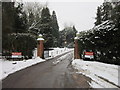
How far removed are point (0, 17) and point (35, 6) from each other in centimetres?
2776

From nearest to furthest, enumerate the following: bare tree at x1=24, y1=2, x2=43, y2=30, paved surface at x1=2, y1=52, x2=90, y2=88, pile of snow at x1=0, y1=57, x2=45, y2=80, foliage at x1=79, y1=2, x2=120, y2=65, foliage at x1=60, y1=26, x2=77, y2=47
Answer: paved surface at x1=2, y1=52, x2=90, y2=88
pile of snow at x1=0, y1=57, x2=45, y2=80
foliage at x1=79, y1=2, x2=120, y2=65
bare tree at x1=24, y1=2, x2=43, y2=30
foliage at x1=60, y1=26, x2=77, y2=47

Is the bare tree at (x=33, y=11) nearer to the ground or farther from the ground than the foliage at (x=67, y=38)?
farther from the ground

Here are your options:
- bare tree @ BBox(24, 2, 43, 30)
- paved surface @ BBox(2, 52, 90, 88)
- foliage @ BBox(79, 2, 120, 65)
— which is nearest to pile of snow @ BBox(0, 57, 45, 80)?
paved surface @ BBox(2, 52, 90, 88)

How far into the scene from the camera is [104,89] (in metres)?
8.55

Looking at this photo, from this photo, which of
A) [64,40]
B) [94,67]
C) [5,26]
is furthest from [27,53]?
[64,40]

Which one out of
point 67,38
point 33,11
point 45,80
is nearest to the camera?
point 45,80

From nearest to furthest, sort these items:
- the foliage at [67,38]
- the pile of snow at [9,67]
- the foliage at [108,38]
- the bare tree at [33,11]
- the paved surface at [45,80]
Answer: the paved surface at [45,80] < the pile of snow at [9,67] < the foliage at [108,38] < the bare tree at [33,11] < the foliage at [67,38]

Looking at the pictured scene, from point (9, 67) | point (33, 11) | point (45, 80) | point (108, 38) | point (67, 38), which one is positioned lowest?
point (45, 80)

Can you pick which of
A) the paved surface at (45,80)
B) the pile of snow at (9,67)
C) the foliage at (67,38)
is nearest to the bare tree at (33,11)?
the pile of snow at (9,67)

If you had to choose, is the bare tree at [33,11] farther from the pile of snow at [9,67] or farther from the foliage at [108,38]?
the foliage at [108,38]

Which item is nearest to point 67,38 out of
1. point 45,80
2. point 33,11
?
point 33,11

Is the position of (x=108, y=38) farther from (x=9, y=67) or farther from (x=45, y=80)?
(x=9, y=67)

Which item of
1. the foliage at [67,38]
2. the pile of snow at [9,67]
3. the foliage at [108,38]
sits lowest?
the pile of snow at [9,67]

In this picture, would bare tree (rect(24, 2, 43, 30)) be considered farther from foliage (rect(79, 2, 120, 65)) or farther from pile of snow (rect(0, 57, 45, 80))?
foliage (rect(79, 2, 120, 65))
